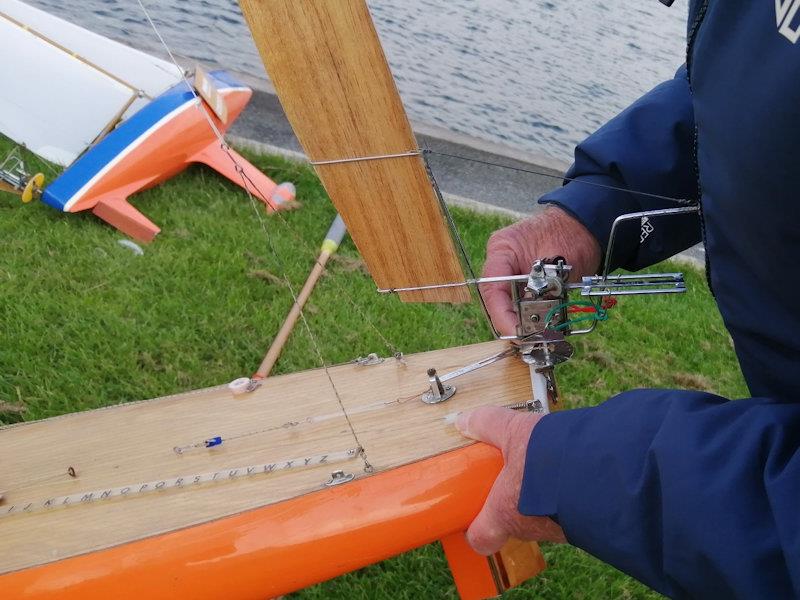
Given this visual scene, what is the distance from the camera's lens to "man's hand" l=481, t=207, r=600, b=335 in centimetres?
164

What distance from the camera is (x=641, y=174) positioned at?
66.7 inches

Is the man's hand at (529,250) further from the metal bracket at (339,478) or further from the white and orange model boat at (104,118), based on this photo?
the white and orange model boat at (104,118)

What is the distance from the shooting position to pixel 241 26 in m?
5.83

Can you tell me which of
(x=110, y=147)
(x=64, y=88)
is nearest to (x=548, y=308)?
(x=110, y=147)

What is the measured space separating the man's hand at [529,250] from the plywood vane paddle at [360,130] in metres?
0.08

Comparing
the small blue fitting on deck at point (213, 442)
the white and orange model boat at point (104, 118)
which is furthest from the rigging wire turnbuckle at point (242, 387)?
the white and orange model boat at point (104, 118)

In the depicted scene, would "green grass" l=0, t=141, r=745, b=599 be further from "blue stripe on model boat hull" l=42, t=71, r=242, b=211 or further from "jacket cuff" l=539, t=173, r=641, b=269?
"jacket cuff" l=539, t=173, r=641, b=269

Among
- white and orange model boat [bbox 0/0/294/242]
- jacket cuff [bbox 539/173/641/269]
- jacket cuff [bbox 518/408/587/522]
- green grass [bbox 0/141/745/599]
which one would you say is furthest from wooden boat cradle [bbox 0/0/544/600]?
white and orange model boat [bbox 0/0/294/242]

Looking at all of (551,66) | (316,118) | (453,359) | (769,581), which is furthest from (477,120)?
(769,581)

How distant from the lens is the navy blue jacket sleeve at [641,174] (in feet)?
5.48

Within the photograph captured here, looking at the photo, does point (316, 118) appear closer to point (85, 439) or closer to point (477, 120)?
point (85, 439)

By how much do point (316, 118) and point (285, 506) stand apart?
74cm

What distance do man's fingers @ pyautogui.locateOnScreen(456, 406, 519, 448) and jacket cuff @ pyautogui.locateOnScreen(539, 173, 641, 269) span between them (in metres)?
0.54

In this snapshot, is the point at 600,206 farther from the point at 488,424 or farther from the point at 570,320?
the point at 488,424
